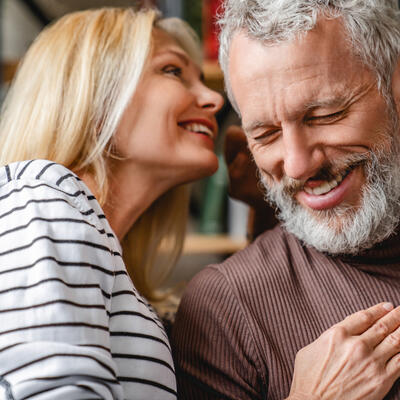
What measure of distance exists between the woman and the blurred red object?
24cm

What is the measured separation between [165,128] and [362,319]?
2.06ft

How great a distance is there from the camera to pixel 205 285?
44.5 inches

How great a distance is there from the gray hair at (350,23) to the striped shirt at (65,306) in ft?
1.46

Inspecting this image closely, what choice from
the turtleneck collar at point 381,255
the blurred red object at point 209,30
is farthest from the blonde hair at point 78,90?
the turtleneck collar at point 381,255

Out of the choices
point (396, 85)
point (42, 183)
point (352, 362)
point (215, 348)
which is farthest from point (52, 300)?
point (396, 85)

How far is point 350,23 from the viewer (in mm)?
998

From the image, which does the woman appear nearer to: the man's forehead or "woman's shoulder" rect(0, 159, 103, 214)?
"woman's shoulder" rect(0, 159, 103, 214)

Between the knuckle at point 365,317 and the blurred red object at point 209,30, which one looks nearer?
the knuckle at point 365,317

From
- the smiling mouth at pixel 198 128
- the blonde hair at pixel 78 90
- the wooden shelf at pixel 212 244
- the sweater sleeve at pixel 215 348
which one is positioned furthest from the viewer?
the wooden shelf at pixel 212 244

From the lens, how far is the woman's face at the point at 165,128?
1.31 meters

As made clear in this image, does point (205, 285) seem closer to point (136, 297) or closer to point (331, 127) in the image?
point (136, 297)

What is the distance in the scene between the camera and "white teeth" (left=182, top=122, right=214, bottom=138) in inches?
55.4

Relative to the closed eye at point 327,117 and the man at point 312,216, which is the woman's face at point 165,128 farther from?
the closed eye at point 327,117

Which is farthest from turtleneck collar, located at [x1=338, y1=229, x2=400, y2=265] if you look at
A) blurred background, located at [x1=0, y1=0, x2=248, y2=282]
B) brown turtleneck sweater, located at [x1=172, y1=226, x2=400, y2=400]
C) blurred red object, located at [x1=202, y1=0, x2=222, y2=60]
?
blurred red object, located at [x1=202, y1=0, x2=222, y2=60]
